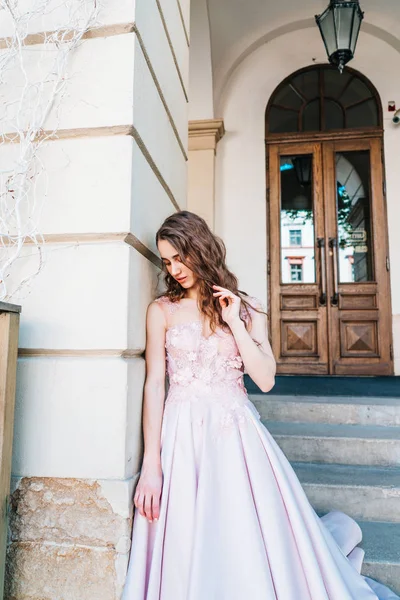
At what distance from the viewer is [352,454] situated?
231 centimetres

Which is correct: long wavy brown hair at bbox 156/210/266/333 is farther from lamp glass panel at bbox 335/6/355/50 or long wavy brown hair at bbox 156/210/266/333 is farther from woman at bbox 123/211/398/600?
lamp glass panel at bbox 335/6/355/50

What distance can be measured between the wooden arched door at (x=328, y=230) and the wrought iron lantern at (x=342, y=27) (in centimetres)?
120

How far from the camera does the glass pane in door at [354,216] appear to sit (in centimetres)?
479

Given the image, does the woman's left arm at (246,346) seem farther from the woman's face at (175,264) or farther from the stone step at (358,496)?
the stone step at (358,496)

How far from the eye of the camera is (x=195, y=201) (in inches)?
194

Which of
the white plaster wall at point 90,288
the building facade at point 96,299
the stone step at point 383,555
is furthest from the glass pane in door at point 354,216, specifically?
the white plaster wall at point 90,288

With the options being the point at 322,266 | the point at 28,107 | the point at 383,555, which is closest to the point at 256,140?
the point at 322,266

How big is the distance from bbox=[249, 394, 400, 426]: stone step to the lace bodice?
3.99ft

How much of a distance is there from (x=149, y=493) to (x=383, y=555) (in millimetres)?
1094

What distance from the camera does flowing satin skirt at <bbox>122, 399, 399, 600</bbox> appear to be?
1211mm

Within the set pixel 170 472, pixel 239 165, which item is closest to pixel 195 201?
pixel 239 165

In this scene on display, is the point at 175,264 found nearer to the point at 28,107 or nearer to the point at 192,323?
the point at 192,323

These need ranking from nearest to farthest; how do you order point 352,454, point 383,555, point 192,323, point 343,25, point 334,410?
point 192,323 → point 383,555 → point 352,454 → point 334,410 → point 343,25

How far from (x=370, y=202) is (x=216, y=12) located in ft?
9.34
